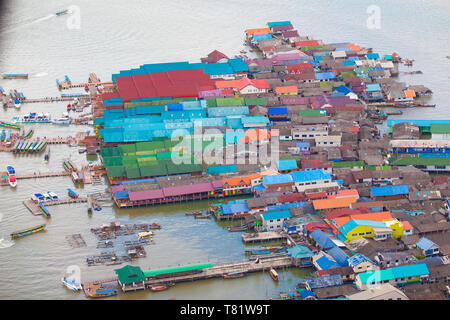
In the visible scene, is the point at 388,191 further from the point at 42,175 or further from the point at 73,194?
the point at 42,175

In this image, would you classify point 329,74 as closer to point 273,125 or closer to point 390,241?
point 273,125

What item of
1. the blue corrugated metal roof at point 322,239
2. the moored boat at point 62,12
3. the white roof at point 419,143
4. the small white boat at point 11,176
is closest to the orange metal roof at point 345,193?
the blue corrugated metal roof at point 322,239

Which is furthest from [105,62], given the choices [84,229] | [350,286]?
[350,286]

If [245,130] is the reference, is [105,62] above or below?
above

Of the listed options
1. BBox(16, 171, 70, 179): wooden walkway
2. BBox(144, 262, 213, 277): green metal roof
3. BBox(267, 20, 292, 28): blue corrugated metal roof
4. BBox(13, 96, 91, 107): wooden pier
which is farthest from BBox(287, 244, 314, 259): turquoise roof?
BBox(267, 20, 292, 28): blue corrugated metal roof

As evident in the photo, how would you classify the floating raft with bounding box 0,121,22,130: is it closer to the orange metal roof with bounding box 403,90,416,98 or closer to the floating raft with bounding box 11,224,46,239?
the floating raft with bounding box 11,224,46,239

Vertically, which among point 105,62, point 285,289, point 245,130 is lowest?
point 285,289
